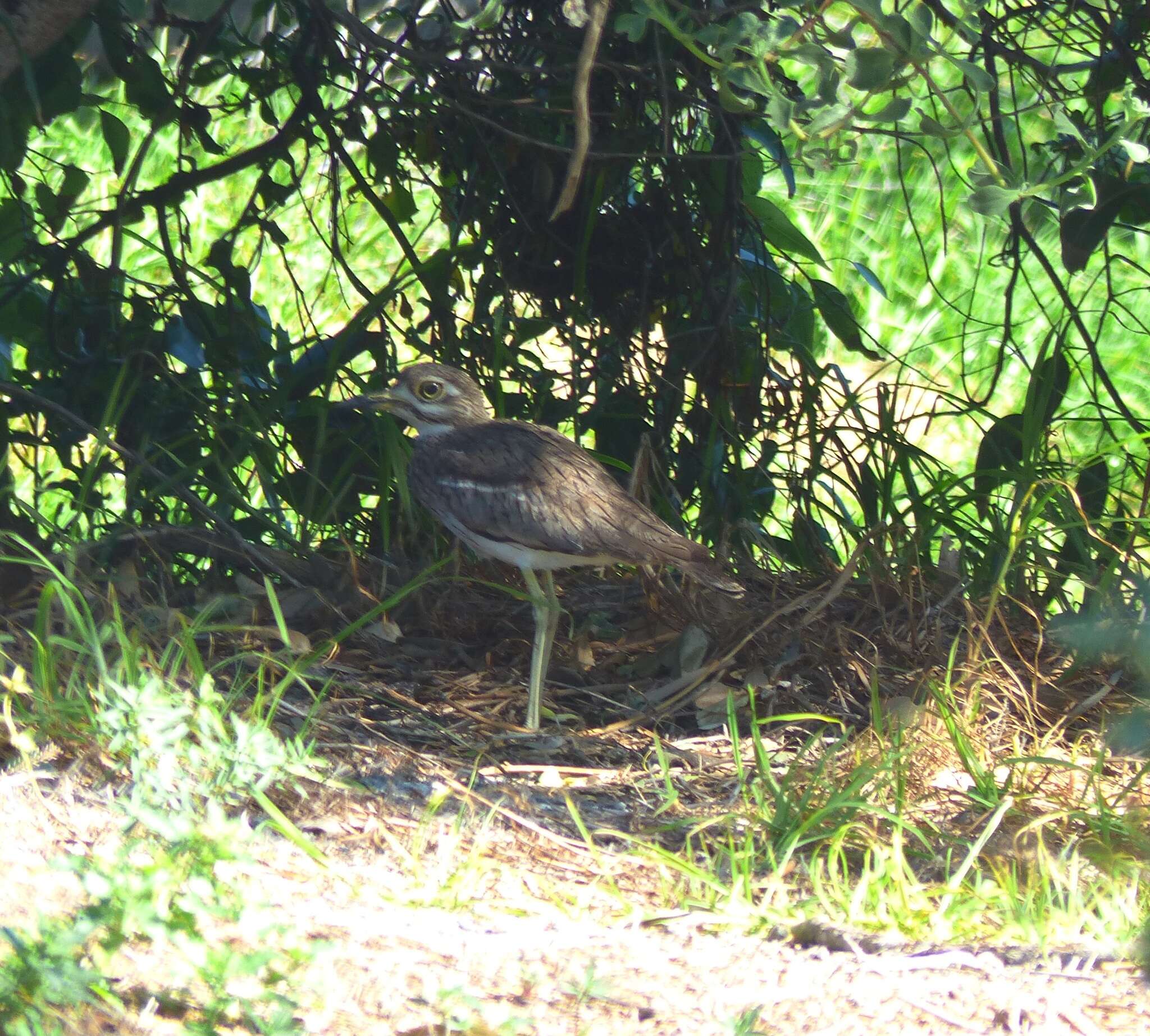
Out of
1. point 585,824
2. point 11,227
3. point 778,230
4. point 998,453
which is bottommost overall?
point 585,824

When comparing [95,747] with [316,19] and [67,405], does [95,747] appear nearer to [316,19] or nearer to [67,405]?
[67,405]

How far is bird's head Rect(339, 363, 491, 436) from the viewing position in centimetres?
423

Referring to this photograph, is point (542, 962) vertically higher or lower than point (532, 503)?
lower

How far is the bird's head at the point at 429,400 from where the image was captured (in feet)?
13.9

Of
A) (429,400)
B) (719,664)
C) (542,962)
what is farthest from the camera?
(429,400)

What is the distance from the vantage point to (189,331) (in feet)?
14.4

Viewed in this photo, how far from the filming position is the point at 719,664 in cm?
369

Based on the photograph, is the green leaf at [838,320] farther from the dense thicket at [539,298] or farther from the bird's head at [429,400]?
the bird's head at [429,400]

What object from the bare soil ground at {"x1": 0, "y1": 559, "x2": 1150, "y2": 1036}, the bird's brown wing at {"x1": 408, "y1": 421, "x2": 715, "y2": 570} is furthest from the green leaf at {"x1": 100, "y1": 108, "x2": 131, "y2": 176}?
the bare soil ground at {"x1": 0, "y1": 559, "x2": 1150, "y2": 1036}

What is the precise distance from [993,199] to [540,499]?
155 cm

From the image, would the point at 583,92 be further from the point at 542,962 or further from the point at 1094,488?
the point at 1094,488

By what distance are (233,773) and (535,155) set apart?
2523 millimetres

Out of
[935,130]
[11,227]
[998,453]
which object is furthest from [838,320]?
[11,227]

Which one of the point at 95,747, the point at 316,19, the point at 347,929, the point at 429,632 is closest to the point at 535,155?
the point at 316,19
